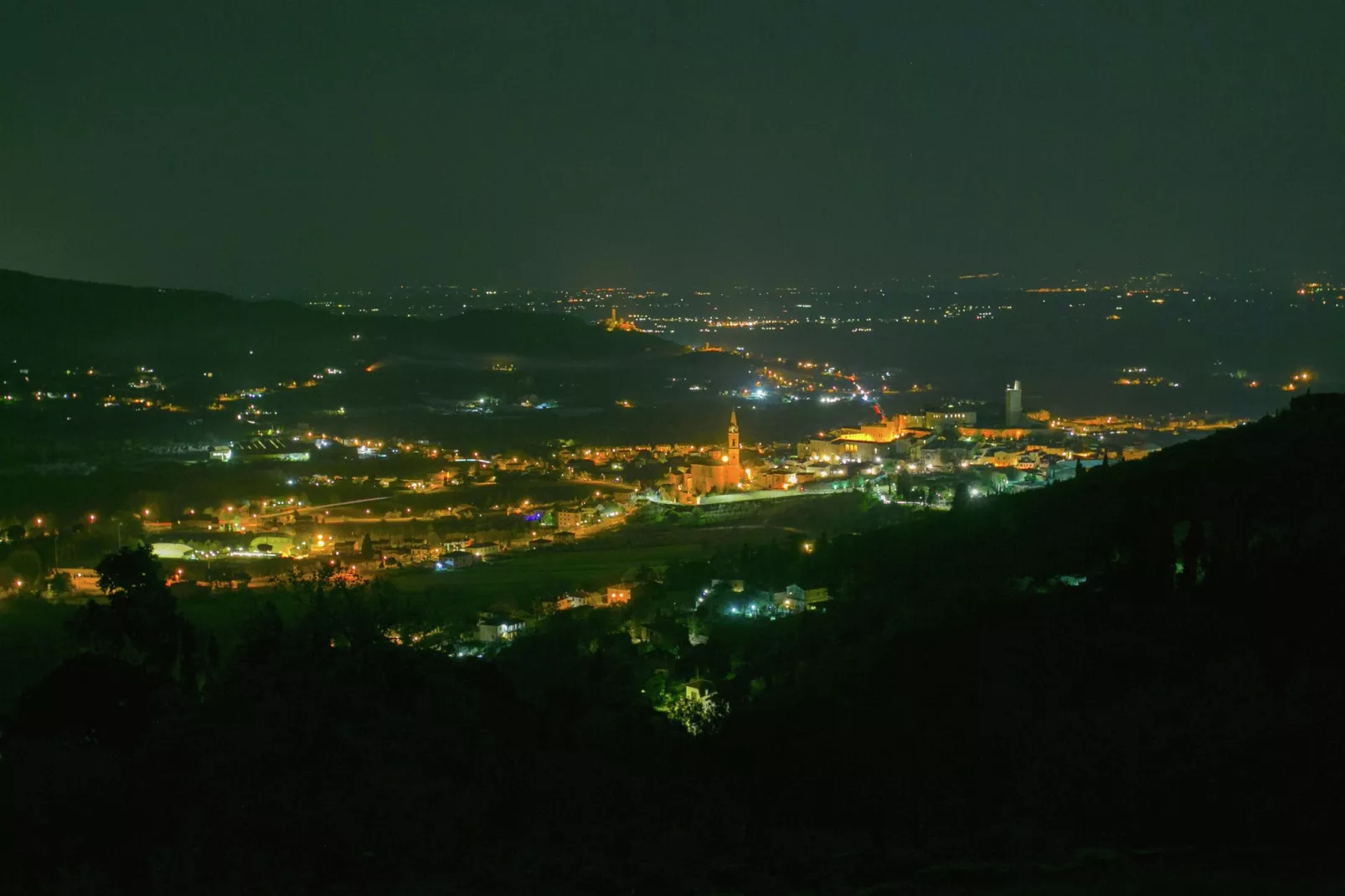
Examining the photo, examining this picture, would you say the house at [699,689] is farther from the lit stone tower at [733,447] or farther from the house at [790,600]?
the lit stone tower at [733,447]

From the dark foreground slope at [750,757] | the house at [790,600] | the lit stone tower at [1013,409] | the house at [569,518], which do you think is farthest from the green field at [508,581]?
the lit stone tower at [1013,409]

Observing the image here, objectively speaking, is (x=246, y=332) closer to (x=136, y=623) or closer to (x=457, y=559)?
(x=457, y=559)

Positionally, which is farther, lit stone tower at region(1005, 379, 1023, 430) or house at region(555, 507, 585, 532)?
lit stone tower at region(1005, 379, 1023, 430)

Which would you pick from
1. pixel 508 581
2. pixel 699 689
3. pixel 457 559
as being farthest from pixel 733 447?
pixel 699 689

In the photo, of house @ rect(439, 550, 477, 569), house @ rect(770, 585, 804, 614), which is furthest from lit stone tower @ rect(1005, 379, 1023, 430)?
house @ rect(770, 585, 804, 614)

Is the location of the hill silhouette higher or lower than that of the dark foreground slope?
higher

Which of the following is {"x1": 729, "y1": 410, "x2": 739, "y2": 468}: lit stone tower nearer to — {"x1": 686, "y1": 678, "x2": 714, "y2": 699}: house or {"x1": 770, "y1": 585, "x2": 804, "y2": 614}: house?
{"x1": 770, "y1": 585, "x2": 804, "y2": 614}: house

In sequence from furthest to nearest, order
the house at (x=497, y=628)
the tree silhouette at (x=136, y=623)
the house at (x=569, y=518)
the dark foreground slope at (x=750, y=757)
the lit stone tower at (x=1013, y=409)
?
the lit stone tower at (x=1013, y=409) < the house at (x=569, y=518) < the house at (x=497, y=628) < the tree silhouette at (x=136, y=623) < the dark foreground slope at (x=750, y=757)

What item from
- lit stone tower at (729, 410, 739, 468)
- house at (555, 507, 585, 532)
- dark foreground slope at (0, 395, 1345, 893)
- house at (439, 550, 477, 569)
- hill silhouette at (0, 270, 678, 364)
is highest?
hill silhouette at (0, 270, 678, 364)
